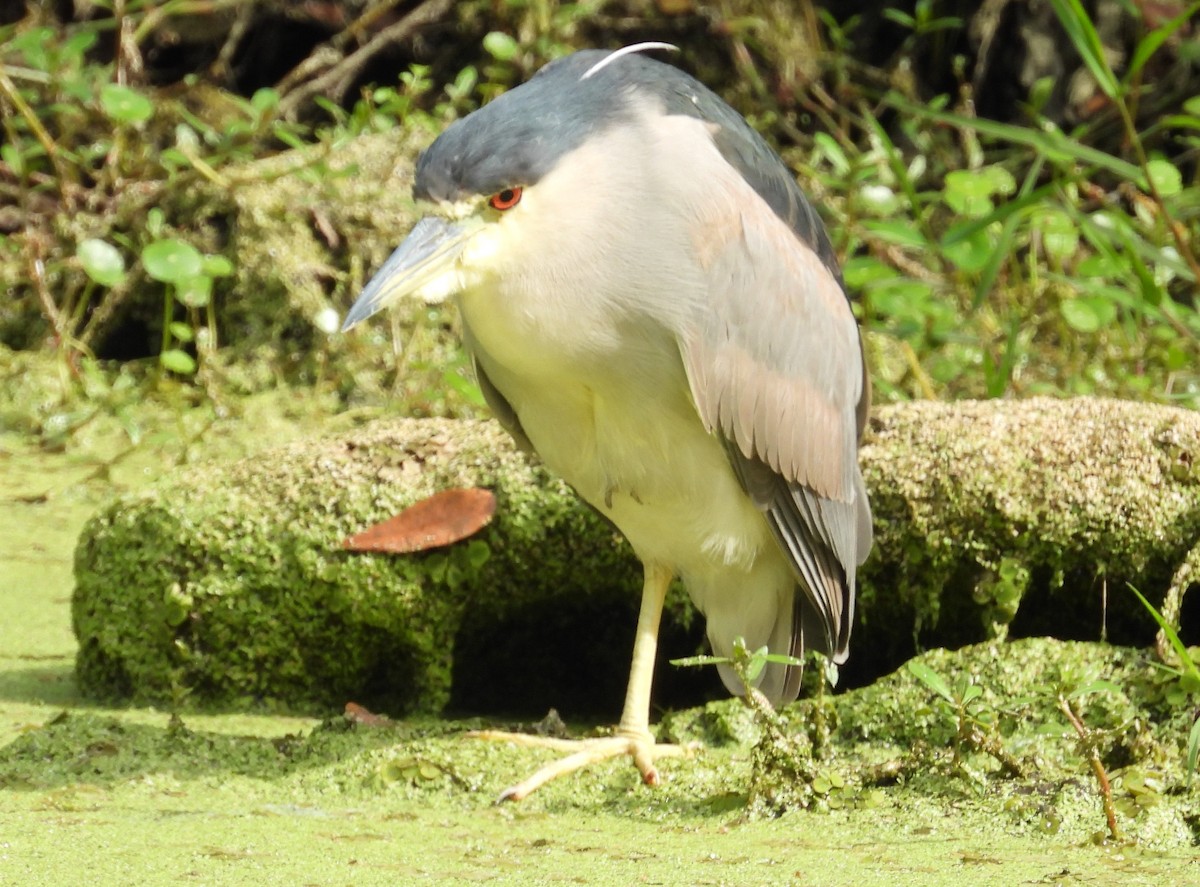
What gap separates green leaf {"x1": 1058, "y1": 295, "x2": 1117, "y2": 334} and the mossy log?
968mm

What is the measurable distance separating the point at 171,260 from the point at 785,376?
2.26 meters

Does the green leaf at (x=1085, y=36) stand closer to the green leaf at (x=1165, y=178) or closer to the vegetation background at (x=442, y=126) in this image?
the vegetation background at (x=442, y=126)

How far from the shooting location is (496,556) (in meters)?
3.46

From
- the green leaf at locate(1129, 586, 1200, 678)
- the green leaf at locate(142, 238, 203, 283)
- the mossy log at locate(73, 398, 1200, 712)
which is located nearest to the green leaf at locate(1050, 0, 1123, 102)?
the mossy log at locate(73, 398, 1200, 712)

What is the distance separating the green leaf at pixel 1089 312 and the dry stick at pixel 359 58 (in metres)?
3.05

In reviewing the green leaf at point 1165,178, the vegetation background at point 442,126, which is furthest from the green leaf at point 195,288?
the green leaf at point 1165,178

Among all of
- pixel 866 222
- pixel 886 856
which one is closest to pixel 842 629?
pixel 886 856

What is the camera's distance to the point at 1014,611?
10.7 feet

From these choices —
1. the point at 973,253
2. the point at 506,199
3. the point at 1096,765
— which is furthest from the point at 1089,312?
the point at 506,199

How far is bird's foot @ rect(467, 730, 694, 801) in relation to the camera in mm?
3018

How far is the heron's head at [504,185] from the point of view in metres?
2.69

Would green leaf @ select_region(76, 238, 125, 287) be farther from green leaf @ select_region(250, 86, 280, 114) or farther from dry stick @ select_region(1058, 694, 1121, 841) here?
dry stick @ select_region(1058, 694, 1121, 841)

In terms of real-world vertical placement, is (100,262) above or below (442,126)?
below

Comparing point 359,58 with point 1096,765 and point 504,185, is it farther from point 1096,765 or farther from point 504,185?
point 1096,765
